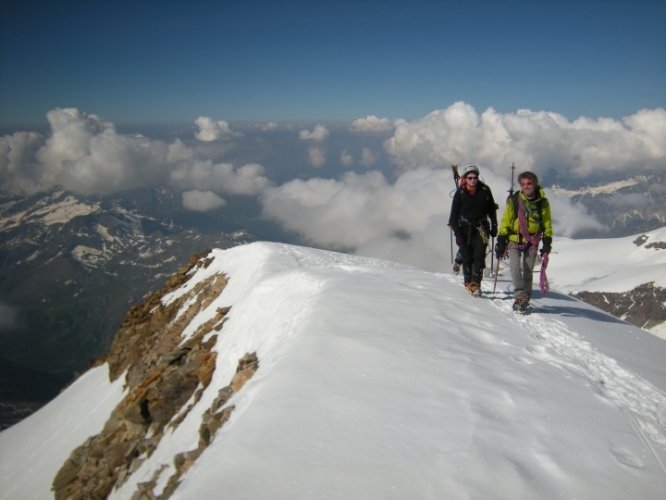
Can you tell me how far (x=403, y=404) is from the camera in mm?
5906

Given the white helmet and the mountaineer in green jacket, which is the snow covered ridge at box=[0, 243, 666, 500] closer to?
the mountaineer in green jacket

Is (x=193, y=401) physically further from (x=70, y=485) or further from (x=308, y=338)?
(x=70, y=485)

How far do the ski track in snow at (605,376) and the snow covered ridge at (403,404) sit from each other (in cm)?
5

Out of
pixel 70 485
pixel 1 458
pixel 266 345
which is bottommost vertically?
pixel 1 458

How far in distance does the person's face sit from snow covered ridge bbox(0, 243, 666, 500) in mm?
3716

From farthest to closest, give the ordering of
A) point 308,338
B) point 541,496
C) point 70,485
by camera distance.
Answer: point 70,485
point 308,338
point 541,496

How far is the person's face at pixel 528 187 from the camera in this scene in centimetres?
1043

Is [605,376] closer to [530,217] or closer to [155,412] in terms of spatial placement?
[530,217]

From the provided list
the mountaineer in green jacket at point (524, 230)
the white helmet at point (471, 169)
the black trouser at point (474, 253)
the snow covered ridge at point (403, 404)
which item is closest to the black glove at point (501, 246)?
the mountaineer in green jacket at point (524, 230)

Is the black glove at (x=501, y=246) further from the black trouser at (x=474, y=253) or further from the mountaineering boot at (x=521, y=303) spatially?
the mountaineering boot at (x=521, y=303)

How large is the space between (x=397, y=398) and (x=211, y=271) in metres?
28.0

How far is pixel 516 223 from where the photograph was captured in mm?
11102

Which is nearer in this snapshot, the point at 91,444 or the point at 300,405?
the point at 300,405

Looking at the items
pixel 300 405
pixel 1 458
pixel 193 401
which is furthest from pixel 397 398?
pixel 1 458
